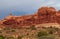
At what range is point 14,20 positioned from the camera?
279ft

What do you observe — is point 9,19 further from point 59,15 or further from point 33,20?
point 59,15

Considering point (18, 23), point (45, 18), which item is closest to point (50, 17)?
point (45, 18)

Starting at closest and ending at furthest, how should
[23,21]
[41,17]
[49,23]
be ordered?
[49,23] < [41,17] < [23,21]

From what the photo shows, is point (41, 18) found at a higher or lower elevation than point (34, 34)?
lower

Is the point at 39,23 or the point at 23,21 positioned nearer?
the point at 39,23

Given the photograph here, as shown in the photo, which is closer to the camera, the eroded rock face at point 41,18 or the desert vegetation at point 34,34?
the desert vegetation at point 34,34

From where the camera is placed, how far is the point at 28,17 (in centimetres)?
8506

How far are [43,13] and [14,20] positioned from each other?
1179 cm

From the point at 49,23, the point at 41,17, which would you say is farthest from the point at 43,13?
the point at 49,23

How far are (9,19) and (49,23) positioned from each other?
17556 mm

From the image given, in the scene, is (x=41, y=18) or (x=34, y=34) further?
(x=41, y=18)

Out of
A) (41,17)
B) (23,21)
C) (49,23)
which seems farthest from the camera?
(23,21)

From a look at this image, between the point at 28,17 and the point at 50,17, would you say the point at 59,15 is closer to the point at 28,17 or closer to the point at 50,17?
the point at 50,17

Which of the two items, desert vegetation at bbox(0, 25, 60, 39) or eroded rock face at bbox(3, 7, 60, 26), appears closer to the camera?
desert vegetation at bbox(0, 25, 60, 39)
